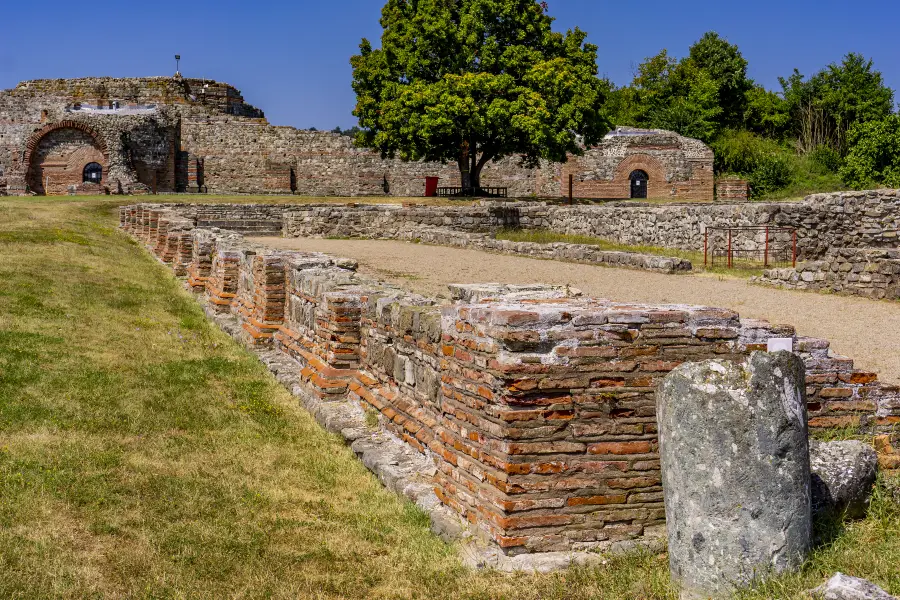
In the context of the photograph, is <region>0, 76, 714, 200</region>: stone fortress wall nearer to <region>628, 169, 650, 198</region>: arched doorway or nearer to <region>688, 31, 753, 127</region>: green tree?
<region>628, 169, 650, 198</region>: arched doorway

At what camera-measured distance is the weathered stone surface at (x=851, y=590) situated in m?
3.10

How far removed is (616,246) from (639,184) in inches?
729

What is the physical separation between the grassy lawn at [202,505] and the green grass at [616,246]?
10.1 m

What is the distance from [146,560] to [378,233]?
72.7ft

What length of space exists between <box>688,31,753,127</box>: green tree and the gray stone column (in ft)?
163

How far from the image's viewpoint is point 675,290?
515 inches

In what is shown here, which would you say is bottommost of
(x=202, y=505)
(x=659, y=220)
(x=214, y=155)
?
(x=202, y=505)

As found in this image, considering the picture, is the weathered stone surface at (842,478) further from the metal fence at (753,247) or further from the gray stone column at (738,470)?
the metal fence at (753,247)

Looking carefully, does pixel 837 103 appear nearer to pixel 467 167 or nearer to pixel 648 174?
pixel 648 174

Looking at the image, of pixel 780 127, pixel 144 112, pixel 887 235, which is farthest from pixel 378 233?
pixel 780 127

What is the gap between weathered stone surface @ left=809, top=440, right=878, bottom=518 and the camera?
164 inches

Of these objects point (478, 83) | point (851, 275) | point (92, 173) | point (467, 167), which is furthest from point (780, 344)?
point (92, 173)

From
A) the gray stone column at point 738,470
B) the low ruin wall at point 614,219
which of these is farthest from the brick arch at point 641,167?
the gray stone column at point 738,470

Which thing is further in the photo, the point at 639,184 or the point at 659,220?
the point at 639,184
